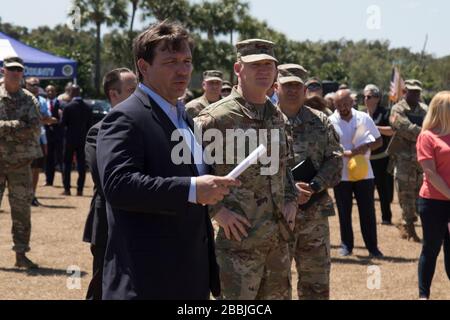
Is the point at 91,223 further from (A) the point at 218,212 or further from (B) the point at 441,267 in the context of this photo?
(B) the point at 441,267

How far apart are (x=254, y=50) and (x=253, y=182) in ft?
2.82

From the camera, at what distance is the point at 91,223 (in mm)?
5098

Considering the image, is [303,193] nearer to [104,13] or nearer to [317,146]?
[317,146]

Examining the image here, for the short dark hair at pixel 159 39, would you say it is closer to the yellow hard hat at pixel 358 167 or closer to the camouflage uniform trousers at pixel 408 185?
the yellow hard hat at pixel 358 167

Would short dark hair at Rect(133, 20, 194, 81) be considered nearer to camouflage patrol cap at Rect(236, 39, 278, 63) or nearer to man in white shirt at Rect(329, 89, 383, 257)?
camouflage patrol cap at Rect(236, 39, 278, 63)

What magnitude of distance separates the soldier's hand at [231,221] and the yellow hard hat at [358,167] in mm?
5185

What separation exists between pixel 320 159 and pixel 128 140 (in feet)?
9.52

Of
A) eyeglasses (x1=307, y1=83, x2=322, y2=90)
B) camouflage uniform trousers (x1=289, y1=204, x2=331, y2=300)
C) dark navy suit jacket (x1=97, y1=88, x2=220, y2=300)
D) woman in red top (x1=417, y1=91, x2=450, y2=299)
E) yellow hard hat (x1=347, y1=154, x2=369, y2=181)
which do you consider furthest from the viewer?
yellow hard hat (x1=347, y1=154, x2=369, y2=181)

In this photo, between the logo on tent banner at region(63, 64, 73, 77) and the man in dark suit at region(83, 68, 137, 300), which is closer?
the man in dark suit at region(83, 68, 137, 300)

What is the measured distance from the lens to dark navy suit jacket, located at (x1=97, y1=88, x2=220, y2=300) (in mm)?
3043

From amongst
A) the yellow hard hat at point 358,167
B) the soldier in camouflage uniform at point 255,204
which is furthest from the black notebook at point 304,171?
the yellow hard hat at point 358,167

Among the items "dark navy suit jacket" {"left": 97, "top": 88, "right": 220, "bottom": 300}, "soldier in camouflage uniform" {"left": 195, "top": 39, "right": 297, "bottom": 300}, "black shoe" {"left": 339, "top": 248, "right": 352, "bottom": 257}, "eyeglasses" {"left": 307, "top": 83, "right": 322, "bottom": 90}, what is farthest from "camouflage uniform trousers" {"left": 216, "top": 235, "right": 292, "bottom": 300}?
"black shoe" {"left": 339, "top": 248, "right": 352, "bottom": 257}

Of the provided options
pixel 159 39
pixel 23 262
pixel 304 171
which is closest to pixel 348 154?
pixel 304 171

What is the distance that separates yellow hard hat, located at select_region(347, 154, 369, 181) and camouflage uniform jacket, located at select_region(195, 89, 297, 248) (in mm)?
4845
